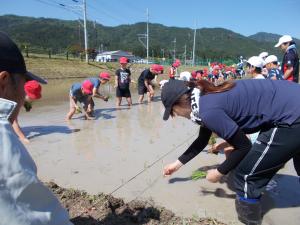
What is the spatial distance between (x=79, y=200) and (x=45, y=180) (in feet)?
3.53

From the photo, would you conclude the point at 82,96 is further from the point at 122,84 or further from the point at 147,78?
the point at 147,78

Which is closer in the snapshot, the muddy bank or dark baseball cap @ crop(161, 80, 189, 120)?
dark baseball cap @ crop(161, 80, 189, 120)

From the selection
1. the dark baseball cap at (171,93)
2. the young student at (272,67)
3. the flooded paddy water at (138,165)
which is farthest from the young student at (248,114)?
the young student at (272,67)

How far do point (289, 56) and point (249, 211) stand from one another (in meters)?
4.41

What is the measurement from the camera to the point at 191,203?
3848 millimetres

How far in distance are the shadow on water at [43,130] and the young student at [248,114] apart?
4.79 metres

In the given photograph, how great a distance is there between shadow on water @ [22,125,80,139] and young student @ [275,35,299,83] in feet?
14.7

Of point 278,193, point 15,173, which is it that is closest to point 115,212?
point 278,193

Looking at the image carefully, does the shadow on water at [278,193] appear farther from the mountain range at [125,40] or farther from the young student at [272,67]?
the mountain range at [125,40]

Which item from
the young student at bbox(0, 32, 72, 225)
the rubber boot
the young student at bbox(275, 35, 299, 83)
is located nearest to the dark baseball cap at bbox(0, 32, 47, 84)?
the young student at bbox(0, 32, 72, 225)

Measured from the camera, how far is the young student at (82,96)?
8570 mm

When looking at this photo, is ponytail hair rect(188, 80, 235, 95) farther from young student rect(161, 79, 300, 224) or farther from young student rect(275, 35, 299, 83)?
young student rect(275, 35, 299, 83)

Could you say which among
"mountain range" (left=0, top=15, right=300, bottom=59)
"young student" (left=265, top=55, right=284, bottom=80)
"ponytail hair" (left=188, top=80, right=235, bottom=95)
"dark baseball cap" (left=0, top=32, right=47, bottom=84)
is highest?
"dark baseball cap" (left=0, top=32, right=47, bottom=84)

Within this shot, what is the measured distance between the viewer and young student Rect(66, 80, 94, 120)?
8570mm
